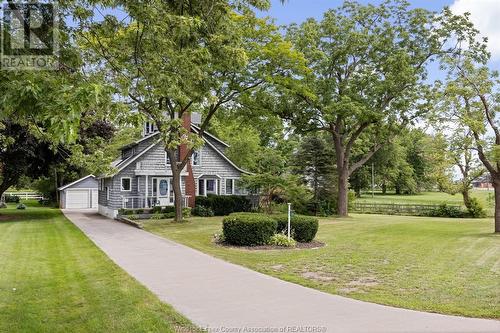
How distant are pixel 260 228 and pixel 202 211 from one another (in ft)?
49.3

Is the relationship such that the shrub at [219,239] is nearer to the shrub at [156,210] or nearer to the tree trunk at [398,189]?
the shrub at [156,210]

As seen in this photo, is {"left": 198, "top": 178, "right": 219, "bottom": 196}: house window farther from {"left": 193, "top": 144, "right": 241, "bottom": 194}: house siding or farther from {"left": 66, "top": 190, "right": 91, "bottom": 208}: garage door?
{"left": 66, "top": 190, "right": 91, "bottom": 208}: garage door

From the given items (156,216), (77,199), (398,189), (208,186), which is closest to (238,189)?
(208,186)

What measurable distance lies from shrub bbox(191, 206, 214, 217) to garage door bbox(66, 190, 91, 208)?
2063 centimetres

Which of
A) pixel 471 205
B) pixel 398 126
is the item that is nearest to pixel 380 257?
pixel 398 126

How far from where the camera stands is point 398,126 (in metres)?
29.3

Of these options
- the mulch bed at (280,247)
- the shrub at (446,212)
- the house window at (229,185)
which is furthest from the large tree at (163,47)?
the shrub at (446,212)

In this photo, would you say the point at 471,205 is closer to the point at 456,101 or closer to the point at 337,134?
the point at 337,134

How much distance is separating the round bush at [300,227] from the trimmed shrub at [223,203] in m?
15.0

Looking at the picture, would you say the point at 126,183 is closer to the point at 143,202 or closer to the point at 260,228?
the point at 143,202

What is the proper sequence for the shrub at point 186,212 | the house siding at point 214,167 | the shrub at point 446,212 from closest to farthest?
1. the shrub at point 186,212
2. the house siding at point 214,167
3. the shrub at point 446,212

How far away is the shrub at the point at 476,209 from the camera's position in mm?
34844

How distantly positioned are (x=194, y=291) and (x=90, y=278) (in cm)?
269

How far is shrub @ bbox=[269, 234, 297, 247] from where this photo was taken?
46.1ft
